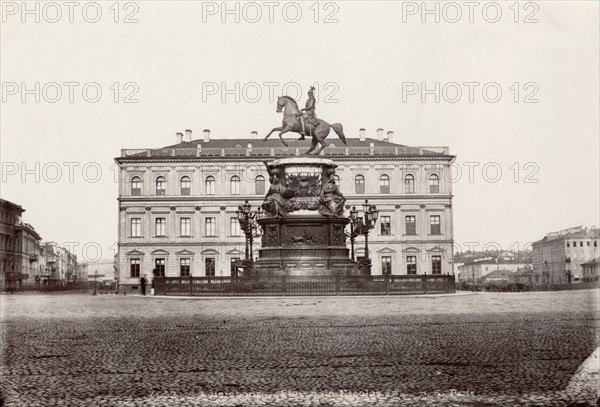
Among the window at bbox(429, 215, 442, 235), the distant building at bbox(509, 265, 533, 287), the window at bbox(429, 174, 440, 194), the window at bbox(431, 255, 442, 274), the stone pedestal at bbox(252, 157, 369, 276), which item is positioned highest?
the window at bbox(429, 174, 440, 194)

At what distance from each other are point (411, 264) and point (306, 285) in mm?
41936

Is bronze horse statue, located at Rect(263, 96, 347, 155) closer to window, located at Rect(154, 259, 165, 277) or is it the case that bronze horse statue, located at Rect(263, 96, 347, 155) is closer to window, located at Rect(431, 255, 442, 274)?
window, located at Rect(431, 255, 442, 274)

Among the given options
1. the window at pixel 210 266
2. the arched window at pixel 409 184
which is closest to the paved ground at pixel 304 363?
the window at pixel 210 266

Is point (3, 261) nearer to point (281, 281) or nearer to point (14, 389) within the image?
point (281, 281)

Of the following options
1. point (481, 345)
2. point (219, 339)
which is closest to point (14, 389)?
point (219, 339)

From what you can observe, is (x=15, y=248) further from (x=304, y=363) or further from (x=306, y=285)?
(x=304, y=363)

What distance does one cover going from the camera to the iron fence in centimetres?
2519

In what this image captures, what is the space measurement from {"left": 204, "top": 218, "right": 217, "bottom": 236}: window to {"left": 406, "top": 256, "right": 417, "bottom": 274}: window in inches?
668

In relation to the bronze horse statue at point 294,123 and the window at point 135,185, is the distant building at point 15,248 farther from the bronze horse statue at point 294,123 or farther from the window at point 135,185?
the bronze horse statue at point 294,123

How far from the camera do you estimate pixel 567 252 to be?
6581 cm

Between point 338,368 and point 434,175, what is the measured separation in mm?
61033

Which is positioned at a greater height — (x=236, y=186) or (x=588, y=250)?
(x=236, y=186)

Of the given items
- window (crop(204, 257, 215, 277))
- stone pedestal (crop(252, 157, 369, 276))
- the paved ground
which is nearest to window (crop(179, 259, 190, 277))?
window (crop(204, 257, 215, 277))

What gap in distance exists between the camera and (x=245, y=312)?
16109mm
